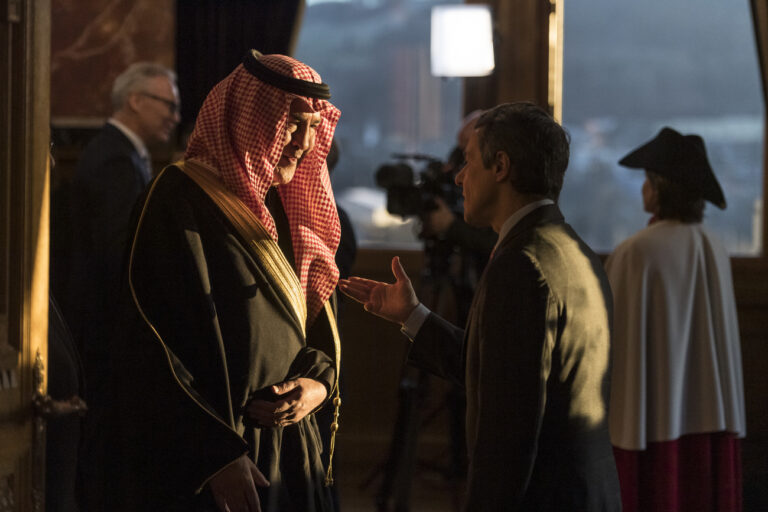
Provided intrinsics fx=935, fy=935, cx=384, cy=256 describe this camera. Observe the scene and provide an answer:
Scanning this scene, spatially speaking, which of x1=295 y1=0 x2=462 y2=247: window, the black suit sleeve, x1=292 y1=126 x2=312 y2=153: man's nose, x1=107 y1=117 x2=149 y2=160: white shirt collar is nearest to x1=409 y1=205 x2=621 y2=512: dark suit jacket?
the black suit sleeve

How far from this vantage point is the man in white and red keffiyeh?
1.46 meters

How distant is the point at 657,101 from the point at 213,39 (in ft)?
7.45

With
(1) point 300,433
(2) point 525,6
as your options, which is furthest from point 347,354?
(1) point 300,433

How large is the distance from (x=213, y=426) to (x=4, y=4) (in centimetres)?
82

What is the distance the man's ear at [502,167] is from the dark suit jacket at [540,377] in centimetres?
9

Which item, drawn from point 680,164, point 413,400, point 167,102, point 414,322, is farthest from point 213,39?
point 414,322

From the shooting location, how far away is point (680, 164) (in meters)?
3.38

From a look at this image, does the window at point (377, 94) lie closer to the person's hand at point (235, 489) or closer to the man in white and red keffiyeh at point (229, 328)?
the man in white and red keffiyeh at point (229, 328)

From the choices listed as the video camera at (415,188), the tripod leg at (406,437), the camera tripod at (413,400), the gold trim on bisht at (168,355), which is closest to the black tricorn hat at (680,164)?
the video camera at (415,188)

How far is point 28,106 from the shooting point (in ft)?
5.36

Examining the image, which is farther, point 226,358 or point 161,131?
point 161,131

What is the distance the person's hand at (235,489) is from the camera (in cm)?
147

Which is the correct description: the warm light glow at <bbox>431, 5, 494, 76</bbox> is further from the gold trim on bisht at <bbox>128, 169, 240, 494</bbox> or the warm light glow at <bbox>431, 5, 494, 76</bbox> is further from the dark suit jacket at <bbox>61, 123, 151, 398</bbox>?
the gold trim on bisht at <bbox>128, 169, 240, 494</bbox>

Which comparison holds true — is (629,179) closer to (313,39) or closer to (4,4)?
(313,39)
